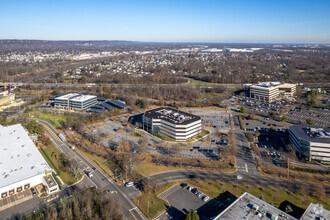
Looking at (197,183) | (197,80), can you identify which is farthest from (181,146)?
(197,80)

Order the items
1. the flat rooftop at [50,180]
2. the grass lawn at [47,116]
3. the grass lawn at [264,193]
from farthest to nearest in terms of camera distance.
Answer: the grass lawn at [47,116] → the flat rooftop at [50,180] → the grass lawn at [264,193]

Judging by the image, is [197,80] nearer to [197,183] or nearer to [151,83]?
[151,83]

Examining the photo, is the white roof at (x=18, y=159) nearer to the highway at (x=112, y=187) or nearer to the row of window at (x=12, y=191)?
the row of window at (x=12, y=191)

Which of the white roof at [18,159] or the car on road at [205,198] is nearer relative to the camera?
the car on road at [205,198]

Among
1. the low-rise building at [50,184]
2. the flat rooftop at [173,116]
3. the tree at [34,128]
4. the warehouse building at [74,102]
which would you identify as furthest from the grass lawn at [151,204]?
the warehouse building at [74,102]

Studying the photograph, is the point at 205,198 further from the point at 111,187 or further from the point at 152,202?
the point at 111,187

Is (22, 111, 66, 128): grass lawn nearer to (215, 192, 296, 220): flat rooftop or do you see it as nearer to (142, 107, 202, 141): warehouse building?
(142, 107, 202, 141): warehouse building

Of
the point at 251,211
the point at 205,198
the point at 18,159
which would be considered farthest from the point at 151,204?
the point at 18,159
